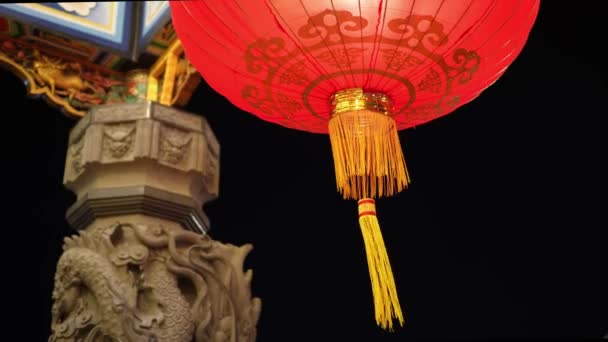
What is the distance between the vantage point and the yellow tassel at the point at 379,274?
1.91 metres

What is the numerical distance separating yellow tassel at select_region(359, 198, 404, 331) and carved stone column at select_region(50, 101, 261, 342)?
103 cm

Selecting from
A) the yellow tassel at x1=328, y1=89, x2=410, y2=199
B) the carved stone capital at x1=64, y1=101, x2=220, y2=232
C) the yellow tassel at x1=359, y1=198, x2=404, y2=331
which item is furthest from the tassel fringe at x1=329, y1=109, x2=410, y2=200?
the carved stone capital at x1=64, y1=101, x2=220, y2=232

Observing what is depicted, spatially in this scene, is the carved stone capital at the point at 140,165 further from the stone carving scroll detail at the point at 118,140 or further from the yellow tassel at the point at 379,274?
the yellow tassel at the point at 379,274

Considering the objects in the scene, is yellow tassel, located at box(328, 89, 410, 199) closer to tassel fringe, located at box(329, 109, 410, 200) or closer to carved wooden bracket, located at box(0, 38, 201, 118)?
tassel fringe, located at box(329, 109, 410, 200)

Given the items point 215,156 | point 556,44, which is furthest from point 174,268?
point 556,44

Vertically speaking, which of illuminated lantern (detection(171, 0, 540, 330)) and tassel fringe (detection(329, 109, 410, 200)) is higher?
illuminated lantern (detection(171, 0, 540, 330))

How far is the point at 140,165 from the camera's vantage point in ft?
9.66

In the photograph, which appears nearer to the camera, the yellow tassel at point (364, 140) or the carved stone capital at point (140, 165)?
the yellow tassel at point (364, 140)

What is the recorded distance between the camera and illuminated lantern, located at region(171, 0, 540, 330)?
5.60ft

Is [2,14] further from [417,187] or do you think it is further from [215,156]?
[417,187]

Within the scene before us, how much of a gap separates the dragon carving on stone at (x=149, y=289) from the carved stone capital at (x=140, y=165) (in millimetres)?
108

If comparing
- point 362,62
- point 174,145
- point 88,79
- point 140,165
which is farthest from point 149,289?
point 362,62

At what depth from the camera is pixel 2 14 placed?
319cm

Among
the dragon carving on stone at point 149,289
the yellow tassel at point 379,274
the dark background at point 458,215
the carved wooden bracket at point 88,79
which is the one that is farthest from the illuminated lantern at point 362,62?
the dark background at point 458,215
